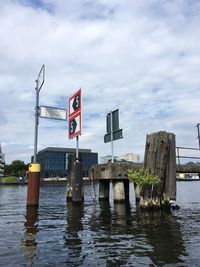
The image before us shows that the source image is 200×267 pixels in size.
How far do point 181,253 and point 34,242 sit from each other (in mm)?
4886

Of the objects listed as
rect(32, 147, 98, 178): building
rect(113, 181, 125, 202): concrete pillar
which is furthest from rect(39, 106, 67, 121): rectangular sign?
rect(32, 147, 98, 178): building

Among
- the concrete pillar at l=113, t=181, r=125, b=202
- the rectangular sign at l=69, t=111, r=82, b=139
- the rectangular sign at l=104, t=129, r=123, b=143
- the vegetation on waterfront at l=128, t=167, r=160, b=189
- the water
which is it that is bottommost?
the water

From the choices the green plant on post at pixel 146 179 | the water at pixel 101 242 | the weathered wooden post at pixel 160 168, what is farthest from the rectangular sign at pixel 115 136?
the water at pixel 101 242

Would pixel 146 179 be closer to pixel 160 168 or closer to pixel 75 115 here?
pixel 160 168

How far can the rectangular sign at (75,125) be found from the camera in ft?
85.9

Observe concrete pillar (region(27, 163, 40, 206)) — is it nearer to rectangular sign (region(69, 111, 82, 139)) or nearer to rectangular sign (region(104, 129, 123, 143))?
rectangular sign (region(69, 111, 82, 139))

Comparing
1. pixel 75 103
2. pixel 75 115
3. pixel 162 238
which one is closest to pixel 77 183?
pixel 75 115

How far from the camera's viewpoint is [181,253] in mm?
9844

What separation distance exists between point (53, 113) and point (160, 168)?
914 cm

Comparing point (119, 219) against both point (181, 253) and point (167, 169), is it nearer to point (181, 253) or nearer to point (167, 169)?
point (167, 169)

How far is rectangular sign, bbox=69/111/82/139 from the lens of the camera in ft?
85.9

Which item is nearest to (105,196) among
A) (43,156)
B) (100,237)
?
(100,237)

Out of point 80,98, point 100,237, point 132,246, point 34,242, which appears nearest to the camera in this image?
point 132,246

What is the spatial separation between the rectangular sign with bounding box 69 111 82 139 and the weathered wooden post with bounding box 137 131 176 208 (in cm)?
711
